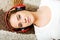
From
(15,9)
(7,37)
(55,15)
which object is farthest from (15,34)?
(55,15)

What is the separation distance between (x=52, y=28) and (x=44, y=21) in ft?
0.30

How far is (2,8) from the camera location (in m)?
1.25

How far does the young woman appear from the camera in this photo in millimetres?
994

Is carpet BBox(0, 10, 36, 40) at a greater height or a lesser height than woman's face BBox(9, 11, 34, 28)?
lesser

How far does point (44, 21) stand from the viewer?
1.07 m

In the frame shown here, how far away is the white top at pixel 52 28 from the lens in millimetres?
988

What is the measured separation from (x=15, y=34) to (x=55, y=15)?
0.93ft

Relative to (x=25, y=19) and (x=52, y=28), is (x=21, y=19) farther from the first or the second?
(x=52, y=28)

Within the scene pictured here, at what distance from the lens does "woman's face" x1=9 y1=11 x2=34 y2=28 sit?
3.35 ft

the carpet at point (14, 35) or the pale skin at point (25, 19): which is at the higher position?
the pale skin at point (25, 19)

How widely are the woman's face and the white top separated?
0.29 feet

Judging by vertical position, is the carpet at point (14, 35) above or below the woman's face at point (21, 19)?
below

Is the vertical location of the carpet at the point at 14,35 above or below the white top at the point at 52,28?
below

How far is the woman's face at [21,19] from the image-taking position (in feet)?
3.35
